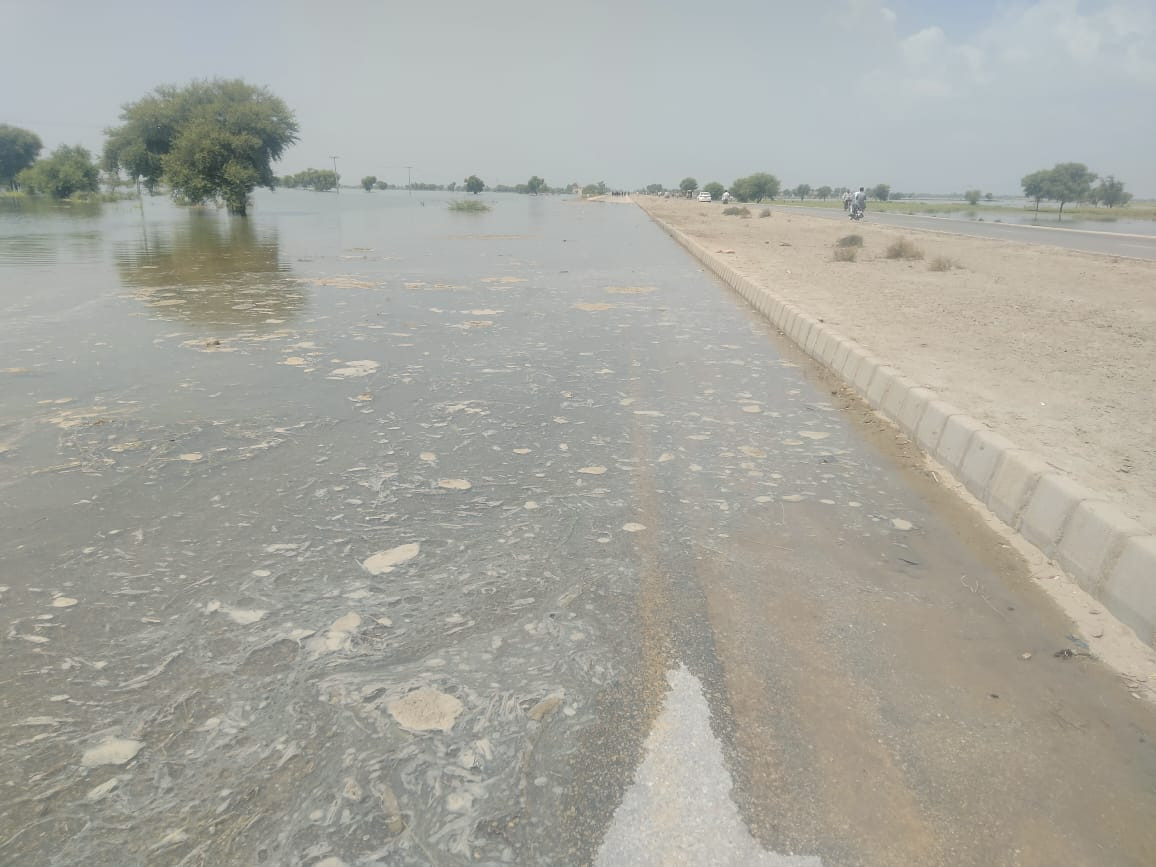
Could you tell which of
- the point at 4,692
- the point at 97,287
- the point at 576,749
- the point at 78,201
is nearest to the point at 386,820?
the point at 576,749

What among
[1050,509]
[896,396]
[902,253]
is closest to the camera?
[1050,509]

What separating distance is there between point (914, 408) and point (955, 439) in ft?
2.31

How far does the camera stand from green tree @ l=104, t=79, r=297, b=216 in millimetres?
35406

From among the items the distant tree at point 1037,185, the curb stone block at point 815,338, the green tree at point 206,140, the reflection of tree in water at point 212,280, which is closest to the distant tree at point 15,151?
the green tree at point 206,140

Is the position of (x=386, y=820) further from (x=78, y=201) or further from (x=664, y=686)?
(x=78, y=201)

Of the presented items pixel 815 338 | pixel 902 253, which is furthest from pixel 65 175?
pixel 815 338

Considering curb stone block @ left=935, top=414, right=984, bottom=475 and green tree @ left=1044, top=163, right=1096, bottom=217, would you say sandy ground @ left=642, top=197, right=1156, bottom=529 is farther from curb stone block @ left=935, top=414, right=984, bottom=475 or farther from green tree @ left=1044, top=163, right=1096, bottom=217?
green tree @ left=1044, top=163, right=1096, bottom=217

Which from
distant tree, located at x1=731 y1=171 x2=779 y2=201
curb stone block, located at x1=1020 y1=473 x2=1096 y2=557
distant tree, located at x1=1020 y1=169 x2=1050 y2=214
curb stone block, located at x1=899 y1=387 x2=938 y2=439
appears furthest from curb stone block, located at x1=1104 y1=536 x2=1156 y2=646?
distant tree, located at x1=731 y1=171 x2=779 y2=201

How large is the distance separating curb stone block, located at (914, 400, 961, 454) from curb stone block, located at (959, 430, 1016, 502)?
0.41 metres

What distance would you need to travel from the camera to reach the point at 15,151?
69.6m

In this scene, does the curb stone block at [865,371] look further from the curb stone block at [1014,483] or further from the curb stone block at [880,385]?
the curb stone block at [1014,483]

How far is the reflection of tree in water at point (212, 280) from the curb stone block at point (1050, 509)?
8003 mm

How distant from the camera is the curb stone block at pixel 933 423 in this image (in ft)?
14.8

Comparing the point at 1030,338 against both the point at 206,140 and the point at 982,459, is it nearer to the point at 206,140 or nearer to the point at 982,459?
the point at 982,459
